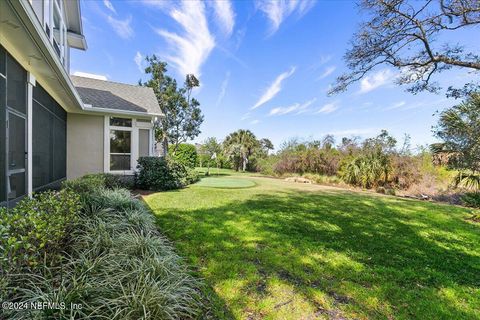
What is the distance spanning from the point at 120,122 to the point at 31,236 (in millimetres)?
10099

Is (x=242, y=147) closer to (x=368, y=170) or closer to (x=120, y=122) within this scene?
(x=368, y=170)

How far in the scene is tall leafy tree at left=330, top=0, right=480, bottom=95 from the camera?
5719 mm

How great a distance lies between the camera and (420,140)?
47.8 feet

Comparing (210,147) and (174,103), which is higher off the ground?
(174,103)

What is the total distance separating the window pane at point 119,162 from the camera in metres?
10.9

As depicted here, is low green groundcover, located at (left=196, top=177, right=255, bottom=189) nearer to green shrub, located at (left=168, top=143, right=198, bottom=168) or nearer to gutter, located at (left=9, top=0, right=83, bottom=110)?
gutter, located at (left=9, top=0, right=83, bottom=110)

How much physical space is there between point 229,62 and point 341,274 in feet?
56.6

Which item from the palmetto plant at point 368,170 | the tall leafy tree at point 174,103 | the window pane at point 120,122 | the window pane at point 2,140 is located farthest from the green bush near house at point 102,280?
the tall leafy tree at point 174,103

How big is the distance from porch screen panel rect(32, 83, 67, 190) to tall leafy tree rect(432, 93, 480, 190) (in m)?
14.0

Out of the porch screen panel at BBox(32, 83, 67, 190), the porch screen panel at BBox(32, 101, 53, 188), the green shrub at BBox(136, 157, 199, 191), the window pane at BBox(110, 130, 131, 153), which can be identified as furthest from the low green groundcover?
the porch screen panel at BBox(32, 101, 53, 188)

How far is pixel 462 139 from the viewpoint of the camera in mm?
10148

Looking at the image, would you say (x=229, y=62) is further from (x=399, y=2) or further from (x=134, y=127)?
(x=399, y=2)

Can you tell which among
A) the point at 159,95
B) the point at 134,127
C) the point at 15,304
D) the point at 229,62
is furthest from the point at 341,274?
the point at 159,95

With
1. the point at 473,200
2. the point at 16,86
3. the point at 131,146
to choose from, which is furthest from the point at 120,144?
the point at 473,200
